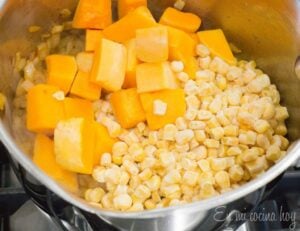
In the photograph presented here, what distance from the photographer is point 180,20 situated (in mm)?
1044

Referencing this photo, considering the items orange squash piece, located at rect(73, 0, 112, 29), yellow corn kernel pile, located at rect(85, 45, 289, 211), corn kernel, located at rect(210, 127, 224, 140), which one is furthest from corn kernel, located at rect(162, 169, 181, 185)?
orange squash piece, located at rect(73, 0, 112, 29)

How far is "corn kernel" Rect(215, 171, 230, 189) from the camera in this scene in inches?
34.4

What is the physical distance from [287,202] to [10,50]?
55cm

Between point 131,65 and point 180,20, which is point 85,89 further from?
point 180,20

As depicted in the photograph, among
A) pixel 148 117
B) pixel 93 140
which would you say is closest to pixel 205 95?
pixel 148 117

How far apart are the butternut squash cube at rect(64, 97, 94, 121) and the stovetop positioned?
15 cm

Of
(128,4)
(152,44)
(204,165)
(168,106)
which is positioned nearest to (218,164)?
(204,165)

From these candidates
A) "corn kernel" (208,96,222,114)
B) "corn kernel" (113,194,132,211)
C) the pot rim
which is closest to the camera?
the pot rim

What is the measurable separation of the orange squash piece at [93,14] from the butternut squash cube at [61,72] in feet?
0.28

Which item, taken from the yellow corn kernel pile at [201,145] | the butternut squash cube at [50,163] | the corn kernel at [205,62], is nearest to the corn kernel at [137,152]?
the yellow corn kernel pile at [201,145]

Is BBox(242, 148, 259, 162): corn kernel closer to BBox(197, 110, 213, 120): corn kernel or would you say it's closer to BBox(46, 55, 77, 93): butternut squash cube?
BBox(197, 110, 213, 120): corn kernel

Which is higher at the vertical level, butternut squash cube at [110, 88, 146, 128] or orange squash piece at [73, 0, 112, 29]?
orange squash piece at [73, 0, 112, 29]

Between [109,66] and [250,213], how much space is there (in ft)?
1.11

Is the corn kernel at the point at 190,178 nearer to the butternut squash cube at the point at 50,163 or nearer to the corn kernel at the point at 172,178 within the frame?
the corn kernel at the point at 172,178
